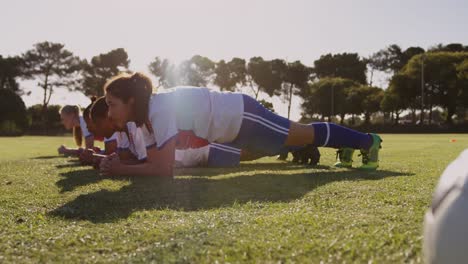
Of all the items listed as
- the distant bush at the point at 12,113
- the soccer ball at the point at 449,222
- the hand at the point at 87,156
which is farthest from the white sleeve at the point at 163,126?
the distant bush at the point at 12,113

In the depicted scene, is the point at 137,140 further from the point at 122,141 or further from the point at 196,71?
the point at 196,71

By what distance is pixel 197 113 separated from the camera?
541 cm

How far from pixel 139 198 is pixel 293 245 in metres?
1.91

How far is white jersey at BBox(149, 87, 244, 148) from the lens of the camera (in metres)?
4.96

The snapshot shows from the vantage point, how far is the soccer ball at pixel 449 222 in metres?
1.59

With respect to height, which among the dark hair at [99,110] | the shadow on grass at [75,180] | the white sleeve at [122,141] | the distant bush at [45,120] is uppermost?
the distant bush at [45,120]

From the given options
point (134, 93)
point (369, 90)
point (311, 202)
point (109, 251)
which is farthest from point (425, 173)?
point (369, 90)

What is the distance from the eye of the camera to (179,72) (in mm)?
76250

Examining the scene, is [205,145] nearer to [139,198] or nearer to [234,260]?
[139,198]

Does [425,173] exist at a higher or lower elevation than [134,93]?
lower

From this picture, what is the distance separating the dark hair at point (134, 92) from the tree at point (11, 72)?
211 ft

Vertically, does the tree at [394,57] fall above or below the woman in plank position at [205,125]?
above

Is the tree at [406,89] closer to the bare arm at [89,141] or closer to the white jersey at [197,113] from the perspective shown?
the bare arm at [89,141]

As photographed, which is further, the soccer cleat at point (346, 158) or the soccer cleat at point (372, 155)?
the soccer cleat at point (346, 158)
